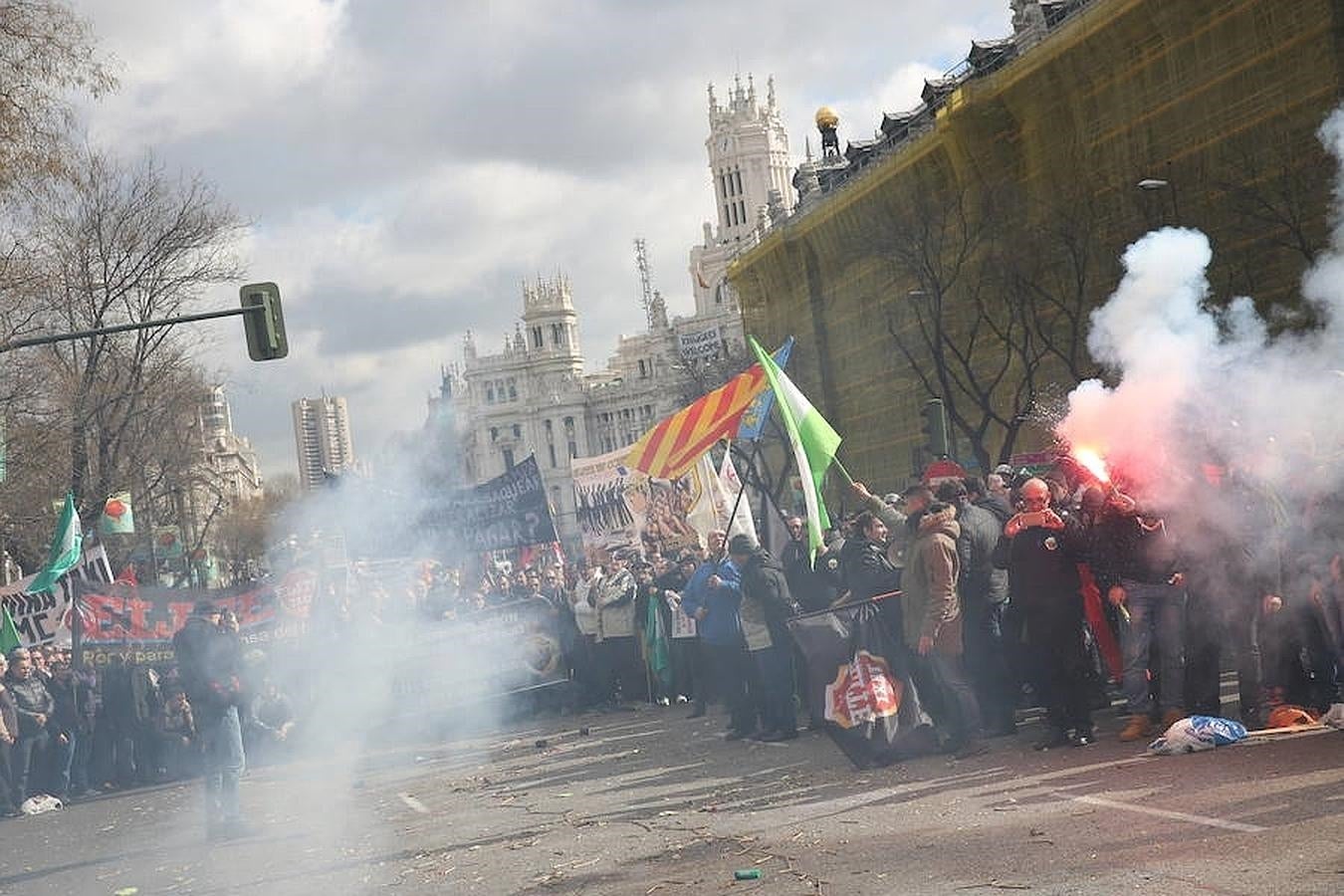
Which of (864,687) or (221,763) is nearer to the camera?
(864,687)

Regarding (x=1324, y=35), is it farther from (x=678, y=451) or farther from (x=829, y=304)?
(x=829, y=304)

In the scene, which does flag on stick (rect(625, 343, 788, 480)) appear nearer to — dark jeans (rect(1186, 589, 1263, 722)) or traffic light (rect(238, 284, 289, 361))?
traffic light (rect(238, 284, 289, 361))

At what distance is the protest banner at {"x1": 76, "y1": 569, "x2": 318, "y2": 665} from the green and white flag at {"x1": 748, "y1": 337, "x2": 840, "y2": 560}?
28.3ft

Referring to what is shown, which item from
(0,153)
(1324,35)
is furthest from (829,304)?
(0,153)

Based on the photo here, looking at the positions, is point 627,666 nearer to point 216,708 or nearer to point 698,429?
point 698,429

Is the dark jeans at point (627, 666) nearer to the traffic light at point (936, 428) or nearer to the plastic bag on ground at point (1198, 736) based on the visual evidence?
the traffic light at point (936, 428)

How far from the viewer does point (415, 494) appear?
28859 millimetres

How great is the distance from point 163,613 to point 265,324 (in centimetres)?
476

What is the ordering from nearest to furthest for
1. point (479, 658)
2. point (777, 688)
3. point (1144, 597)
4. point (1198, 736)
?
point (1198, 736)
point (1144, 597)
point (777, 688)
point (479, 658)

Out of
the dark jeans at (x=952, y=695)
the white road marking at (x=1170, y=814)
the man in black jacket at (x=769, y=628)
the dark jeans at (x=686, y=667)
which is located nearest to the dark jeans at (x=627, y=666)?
the dark jeans at (x=686, y=667)

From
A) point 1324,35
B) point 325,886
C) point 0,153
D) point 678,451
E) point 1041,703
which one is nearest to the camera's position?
point 325,886

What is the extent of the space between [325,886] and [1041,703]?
17.6 ft

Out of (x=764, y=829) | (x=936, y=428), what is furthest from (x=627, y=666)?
(x=764, y=829)

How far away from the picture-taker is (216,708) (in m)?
14.5
